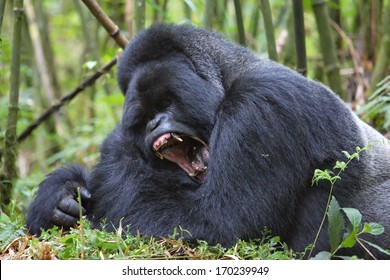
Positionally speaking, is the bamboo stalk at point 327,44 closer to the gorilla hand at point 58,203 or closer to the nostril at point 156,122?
the nostril at point 156,122

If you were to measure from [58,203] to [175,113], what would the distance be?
982mm

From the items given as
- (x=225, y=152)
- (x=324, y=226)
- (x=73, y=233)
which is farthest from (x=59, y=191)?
(x=324, y=226)

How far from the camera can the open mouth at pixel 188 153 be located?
3.84 meters

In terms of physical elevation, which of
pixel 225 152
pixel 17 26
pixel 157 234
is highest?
pixel 17 26

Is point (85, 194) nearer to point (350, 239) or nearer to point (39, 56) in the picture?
point (350, 239)

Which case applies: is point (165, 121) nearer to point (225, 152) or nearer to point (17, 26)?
point (225, 152)

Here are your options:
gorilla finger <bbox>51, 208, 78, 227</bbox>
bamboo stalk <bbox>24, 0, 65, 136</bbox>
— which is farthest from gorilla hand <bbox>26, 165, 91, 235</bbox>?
bamboo stalk <bbox>24, 0, 65, 136</bbox>

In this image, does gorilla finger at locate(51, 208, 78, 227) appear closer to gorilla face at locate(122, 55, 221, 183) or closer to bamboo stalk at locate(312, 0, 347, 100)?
gorilla face at locate(122, 55, 221, 183)

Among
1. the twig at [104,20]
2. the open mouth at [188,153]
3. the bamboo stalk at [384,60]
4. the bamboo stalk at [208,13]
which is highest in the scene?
the twig at [104,20]

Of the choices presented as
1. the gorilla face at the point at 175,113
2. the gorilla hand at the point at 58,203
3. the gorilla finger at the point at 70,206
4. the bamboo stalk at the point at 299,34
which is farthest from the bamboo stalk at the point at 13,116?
the bamboo stalk at the point at 299,34

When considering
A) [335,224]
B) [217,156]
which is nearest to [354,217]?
[335,224]

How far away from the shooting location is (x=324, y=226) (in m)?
3.69

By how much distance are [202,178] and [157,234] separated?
51 centimetres
